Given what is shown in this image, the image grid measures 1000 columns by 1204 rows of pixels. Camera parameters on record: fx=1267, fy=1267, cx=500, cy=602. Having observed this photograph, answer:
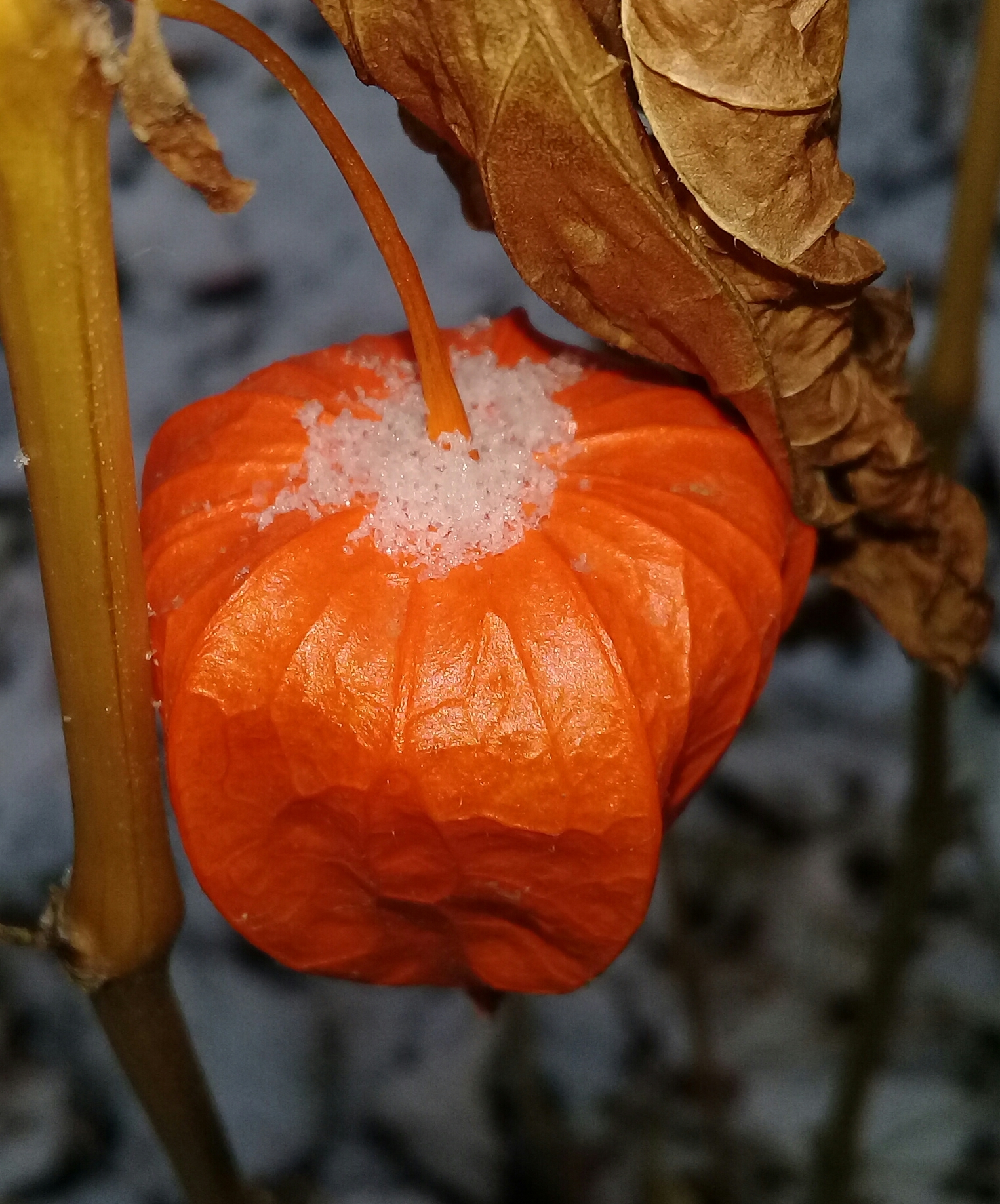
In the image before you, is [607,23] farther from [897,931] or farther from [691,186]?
[897,931]

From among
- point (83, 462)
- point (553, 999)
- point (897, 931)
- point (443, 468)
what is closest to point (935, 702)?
point (897, 931)

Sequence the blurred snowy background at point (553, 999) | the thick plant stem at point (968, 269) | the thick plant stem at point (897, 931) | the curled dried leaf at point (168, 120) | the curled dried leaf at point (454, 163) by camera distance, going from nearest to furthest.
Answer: the curled dried leaf at point (168, 120) → the curled dried leaf at point (454, 163) → the thick plant stem at point (968, 269) → the thick plant stem at point (897, 931) → the blurred snowy background at point (553, 999)

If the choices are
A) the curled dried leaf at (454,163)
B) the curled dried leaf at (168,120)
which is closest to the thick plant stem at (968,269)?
the curled dried leaf at (454,163)

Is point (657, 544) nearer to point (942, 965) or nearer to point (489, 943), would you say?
point (489, 943)

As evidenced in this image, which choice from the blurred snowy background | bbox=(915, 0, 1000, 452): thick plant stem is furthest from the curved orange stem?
the blurred snowy background

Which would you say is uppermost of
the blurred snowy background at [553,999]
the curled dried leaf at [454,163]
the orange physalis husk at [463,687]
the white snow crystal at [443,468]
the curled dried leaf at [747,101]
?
the curled dried leaf at [747,101]

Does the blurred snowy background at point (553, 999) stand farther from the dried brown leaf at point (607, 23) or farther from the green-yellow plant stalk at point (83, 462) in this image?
the dried brown leaf at point (607, 23)

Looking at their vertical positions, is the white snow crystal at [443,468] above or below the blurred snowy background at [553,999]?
above
